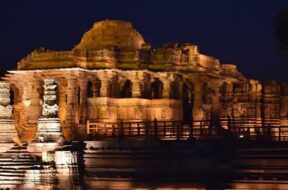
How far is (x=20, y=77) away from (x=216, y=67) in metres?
12.8

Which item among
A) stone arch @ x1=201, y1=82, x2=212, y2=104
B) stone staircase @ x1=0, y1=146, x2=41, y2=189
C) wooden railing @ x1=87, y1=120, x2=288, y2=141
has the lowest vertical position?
stone staircase @ x1=0, y1=146, x2=41, y2=189

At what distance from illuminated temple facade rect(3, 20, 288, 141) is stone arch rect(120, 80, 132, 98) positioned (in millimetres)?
198

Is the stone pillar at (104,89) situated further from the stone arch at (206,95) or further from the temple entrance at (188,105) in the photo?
the temple entrance at (188,105)

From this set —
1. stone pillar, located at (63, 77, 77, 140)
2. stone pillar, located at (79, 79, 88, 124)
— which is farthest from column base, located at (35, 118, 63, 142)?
stone pillar, located at (79, 79, 88, 124)

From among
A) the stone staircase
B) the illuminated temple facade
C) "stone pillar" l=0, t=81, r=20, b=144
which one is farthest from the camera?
the illuminated temple facade

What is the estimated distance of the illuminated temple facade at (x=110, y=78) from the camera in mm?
43750

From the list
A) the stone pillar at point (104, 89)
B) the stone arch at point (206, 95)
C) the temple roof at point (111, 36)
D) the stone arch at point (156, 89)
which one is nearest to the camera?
the stone pillar at point (104, 89)

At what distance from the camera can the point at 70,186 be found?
33.0 metres

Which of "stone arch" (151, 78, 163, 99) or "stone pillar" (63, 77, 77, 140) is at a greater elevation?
"stone arch" (151, 78, 163, 99)

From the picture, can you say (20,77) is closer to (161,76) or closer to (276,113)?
(161,76)

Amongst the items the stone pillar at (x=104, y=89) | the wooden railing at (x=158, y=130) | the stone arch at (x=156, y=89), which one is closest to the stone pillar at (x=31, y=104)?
the stone pillar at (x=104, y=89)

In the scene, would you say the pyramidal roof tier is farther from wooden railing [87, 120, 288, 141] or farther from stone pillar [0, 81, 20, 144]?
stone pillar [0, 81, 20, 144]

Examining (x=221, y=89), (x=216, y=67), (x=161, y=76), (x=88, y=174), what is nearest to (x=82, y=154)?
(x=88, y=174)

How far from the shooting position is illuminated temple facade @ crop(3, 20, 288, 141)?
4375cm
